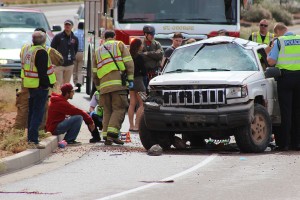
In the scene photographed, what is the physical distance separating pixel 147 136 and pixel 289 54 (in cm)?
258

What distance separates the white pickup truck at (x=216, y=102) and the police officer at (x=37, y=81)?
1.57m

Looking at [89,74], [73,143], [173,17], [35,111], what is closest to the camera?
[35,111]

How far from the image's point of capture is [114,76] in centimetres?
1733

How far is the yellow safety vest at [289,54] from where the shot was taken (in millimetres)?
16328

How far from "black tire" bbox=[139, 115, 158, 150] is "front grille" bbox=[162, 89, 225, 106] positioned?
23.2 inches

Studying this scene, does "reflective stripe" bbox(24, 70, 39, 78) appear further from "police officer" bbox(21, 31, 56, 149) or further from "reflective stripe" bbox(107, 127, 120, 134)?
"reflective stripe" bbox(107, 127, 120, 134)

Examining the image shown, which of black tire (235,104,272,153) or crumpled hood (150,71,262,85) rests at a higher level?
crumpled hood (150,71,262,85)

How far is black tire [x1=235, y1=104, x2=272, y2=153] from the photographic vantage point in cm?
1534

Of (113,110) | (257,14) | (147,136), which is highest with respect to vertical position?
(113,110)

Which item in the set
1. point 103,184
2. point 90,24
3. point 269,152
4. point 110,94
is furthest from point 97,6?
point 103,184

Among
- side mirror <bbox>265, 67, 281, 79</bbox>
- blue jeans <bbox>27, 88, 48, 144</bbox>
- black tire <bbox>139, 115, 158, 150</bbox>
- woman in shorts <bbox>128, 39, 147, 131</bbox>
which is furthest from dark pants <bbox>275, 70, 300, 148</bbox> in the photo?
blue jeans <bbox>27, 88, 48, 144</bbox>

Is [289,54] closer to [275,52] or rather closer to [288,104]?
[275,52]

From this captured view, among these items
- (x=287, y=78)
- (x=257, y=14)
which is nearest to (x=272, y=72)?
(x=287, y=78)

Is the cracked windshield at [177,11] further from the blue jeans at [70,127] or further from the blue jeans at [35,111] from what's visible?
the blue jeans at [35,111]
